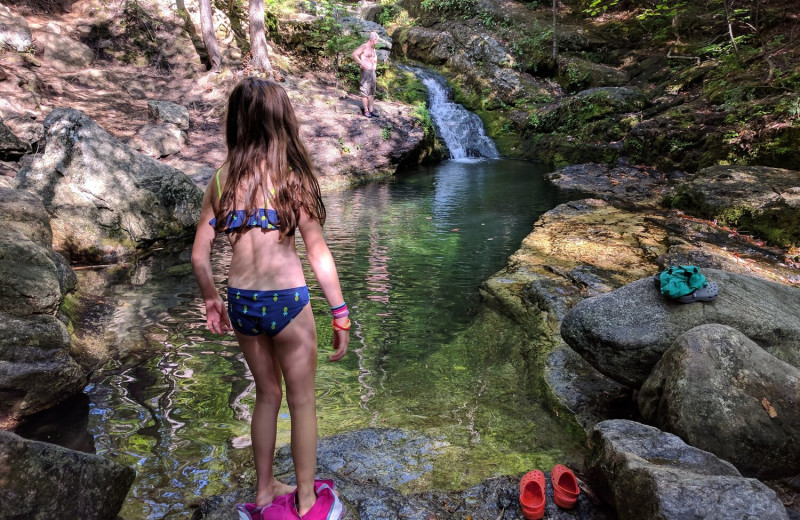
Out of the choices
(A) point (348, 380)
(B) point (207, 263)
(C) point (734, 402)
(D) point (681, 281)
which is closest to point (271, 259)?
(B) point (207, 263)

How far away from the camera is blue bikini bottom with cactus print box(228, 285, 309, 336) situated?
82.7 inches

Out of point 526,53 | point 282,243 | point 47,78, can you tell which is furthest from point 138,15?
point 282,243

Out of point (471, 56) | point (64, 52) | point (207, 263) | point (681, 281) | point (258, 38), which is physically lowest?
point (681, 281)

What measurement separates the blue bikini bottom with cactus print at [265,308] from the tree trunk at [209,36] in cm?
1489

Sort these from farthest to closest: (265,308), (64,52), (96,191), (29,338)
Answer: (64,52)
(96,191)
(29,338)
(265,308)

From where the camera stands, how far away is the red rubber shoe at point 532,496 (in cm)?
253

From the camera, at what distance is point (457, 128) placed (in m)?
18.5

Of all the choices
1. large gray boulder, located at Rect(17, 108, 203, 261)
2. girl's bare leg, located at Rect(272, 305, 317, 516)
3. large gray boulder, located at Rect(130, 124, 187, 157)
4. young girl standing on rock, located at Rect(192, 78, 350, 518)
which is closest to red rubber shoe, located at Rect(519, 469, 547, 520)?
young girl standing on rock, located at Rect(192, 78, 350, 518)

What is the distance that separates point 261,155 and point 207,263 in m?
0.55

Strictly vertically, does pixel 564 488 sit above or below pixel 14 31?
below

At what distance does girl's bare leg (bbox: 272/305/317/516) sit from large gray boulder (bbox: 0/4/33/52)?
14191 mm

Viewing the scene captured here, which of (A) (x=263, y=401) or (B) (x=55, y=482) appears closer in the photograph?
(B) (x=55, y=482)

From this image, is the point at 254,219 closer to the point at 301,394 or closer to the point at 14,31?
the point at 301,394

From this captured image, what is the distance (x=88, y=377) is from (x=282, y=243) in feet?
10.0
